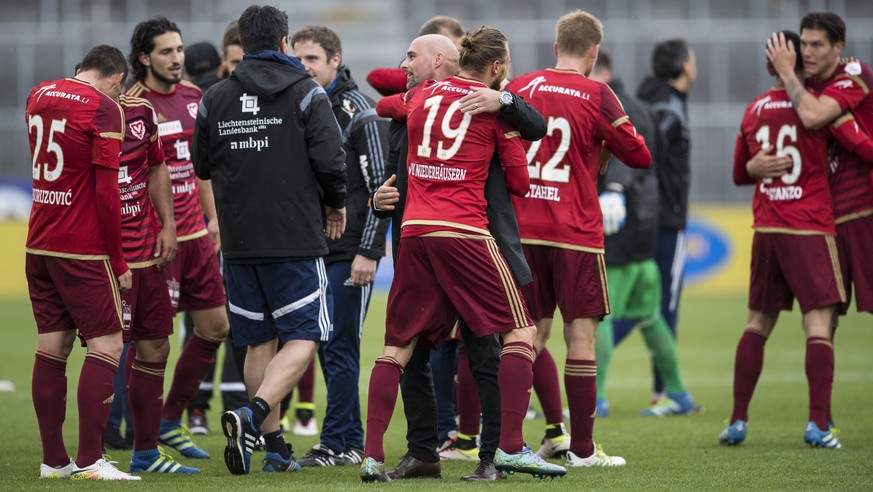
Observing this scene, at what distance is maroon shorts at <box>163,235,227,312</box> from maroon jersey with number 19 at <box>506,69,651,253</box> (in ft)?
6.44

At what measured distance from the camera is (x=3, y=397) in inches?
412

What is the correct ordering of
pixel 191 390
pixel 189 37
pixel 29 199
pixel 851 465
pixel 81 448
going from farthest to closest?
1. pixel 189 37
2. pixel 29 199
3. pixel 191 390
4. pixel 851 465
5. pixel 81 448

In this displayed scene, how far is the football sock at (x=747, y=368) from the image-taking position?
786cm

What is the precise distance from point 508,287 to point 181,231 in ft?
7.95

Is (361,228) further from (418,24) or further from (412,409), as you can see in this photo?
(418,24)

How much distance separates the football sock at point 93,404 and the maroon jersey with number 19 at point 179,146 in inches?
52.0

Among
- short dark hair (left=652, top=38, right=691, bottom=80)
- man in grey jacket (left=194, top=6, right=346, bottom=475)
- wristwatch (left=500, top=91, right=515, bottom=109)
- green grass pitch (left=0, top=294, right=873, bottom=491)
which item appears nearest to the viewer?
wristwatch (left=500, top=91, right=515, bottom=109)

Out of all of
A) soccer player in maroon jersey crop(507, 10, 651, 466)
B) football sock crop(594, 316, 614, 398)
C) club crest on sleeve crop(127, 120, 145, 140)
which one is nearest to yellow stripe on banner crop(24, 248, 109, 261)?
club crest on sleeve crop(127, 120, 145, 140)

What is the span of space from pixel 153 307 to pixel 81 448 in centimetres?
94

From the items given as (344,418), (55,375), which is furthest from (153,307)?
(344,418)

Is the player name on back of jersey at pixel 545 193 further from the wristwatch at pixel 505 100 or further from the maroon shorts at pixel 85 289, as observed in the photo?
the maroon shorts at pixel 85 289

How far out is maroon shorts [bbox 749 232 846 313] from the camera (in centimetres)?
766

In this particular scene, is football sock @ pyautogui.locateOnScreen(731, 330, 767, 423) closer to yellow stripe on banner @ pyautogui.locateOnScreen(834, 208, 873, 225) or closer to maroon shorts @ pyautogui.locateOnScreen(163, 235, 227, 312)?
yellow stripe on banner @ pyautogui.locateOnScreen(834, 208, 873, 225)

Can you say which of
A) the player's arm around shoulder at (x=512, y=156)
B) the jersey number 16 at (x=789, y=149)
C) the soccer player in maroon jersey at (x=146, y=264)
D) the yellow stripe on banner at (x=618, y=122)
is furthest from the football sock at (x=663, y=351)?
the soccer player in maroon jersey at (x=146, y=264)
